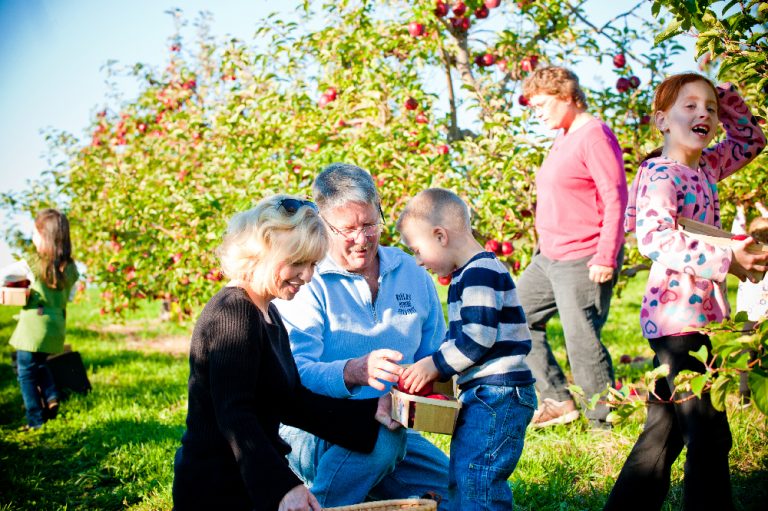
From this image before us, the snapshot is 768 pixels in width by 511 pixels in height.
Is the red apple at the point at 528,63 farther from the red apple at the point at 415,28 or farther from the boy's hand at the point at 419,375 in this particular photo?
the boy's hand at the point at 419,375

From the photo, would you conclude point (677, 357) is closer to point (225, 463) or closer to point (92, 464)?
point (225, 463)

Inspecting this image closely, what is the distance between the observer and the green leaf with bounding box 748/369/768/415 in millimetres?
1401

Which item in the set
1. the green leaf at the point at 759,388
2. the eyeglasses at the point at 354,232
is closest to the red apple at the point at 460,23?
the eyeglasses at the point at 354,232

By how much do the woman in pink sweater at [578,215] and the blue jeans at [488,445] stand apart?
134 cm

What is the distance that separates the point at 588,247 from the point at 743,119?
41.7 inches

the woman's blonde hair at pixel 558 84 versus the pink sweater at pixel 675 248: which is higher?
the woman's blonde hair at pixel 558 84

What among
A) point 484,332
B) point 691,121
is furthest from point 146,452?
point 691,121

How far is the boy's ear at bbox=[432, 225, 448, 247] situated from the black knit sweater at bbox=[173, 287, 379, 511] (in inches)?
25.3

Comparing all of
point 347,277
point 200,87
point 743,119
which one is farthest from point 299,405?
point 200,87

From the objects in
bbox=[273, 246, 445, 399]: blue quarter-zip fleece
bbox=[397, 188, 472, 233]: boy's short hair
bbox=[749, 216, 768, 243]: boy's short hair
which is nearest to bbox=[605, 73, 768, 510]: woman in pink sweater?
bbox=[397, 188, 472, 233]: boy's short hair

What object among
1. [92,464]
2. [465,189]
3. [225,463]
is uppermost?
[465,189]

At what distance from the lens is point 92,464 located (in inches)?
152

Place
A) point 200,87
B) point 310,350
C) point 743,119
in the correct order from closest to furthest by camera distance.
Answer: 1. point 310,350
2. point 743,119
3. point 200,87

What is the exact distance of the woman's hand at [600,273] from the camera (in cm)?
334
